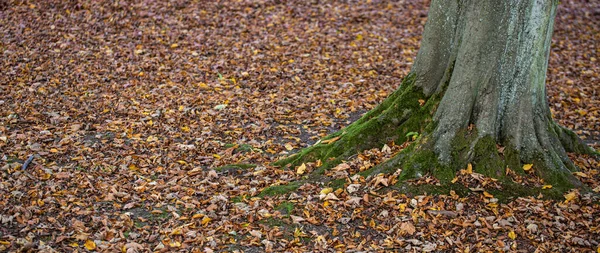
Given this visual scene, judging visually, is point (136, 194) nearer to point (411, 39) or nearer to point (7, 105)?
point (7, 105)

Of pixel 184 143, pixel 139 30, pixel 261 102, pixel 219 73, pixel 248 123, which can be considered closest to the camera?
pixel 184 143

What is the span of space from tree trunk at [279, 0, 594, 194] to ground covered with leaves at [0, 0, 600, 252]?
0.21 metres

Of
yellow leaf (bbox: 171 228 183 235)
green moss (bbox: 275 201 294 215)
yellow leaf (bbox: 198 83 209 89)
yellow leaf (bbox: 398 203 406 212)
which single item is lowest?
yellow leaf (bbox: 171 228 183 235)

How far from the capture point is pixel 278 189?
18.4 feet

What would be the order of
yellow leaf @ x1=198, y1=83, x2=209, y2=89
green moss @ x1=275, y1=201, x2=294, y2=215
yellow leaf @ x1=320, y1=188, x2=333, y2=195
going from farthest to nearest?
yellow leaf @ x1=198, y1=83, x2=209, y2=89, yellow leaf @ x1=320, y1=188, x2=333, y2=195, green moss @ x1=275, y1=201, x2=294, y2=215

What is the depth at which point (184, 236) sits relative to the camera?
493cm

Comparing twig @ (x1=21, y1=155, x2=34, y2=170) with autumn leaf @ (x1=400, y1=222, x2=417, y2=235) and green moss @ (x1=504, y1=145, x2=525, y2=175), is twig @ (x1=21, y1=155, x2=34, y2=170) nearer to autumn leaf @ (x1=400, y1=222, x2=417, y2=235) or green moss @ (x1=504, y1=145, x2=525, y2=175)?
autumn leaf @ (x1=400, y1=222, x2=417, y2=235)

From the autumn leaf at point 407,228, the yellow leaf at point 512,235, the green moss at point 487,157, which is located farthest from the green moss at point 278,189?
the yellow leaf at point 512,235

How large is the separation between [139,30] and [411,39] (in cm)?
511

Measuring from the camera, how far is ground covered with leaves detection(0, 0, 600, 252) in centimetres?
493

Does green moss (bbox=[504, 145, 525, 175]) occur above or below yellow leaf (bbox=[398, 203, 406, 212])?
above

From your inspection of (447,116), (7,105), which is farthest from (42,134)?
Result: (447,116)

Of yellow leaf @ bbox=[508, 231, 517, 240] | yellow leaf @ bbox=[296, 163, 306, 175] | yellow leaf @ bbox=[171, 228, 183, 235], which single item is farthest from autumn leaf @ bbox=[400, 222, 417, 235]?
yellow leaf @ bbox=[171, 228, 183, 235]

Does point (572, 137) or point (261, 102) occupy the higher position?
point (572, 137)
